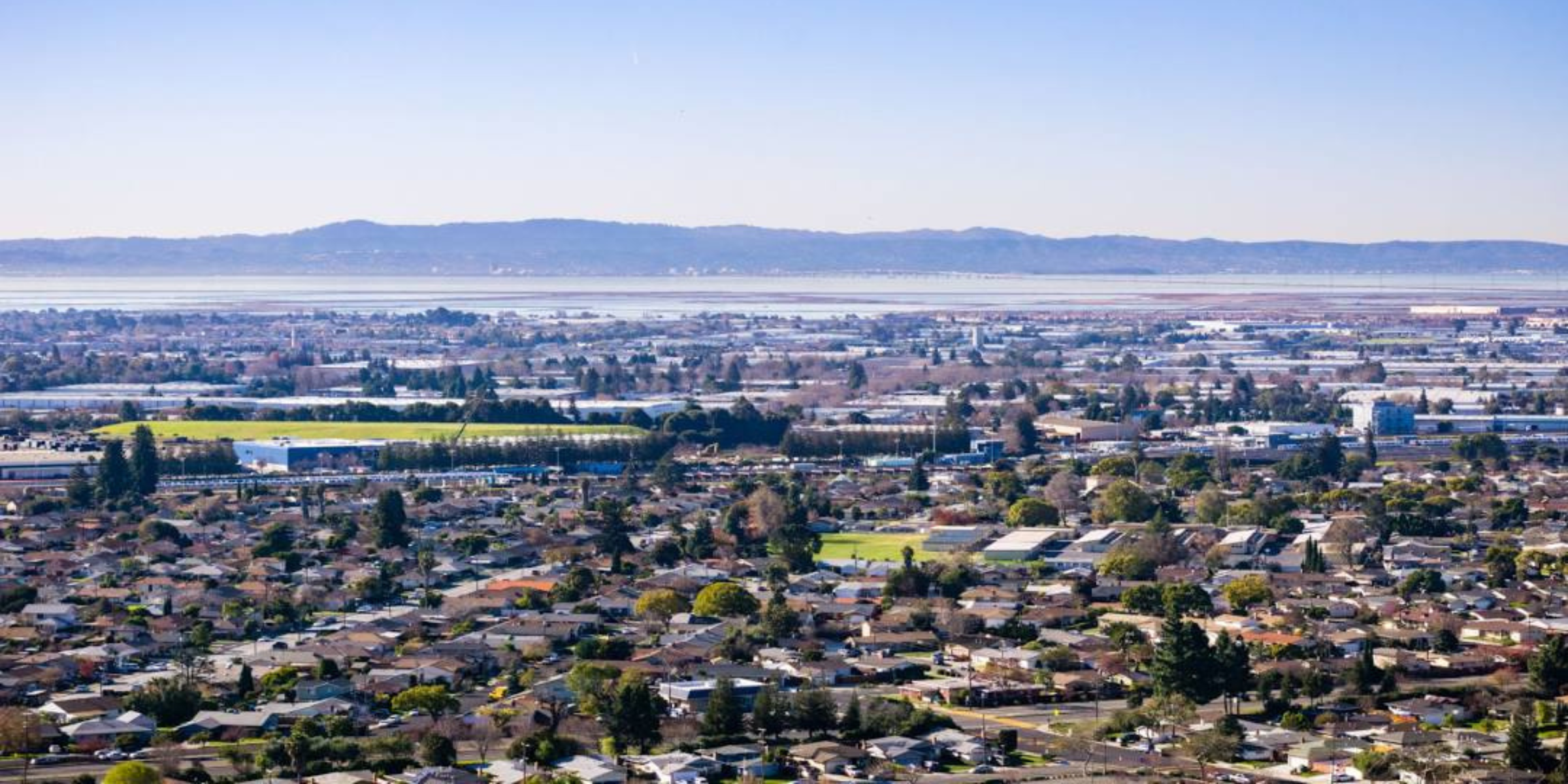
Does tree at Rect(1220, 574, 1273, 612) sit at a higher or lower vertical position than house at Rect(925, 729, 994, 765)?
lower

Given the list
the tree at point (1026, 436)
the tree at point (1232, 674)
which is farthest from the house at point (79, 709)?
the tree at point (1026, 436)

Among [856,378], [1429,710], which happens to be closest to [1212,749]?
[1429,710]

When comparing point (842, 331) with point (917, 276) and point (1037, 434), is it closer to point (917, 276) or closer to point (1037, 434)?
point (1037, 434)

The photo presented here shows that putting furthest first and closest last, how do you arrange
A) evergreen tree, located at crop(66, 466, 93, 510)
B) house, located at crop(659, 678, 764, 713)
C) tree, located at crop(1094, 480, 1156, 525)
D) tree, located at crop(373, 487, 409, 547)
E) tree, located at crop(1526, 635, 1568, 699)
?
evergreen tree, located at crop(66, 466, 93, 510) → tree, located at crop(1094, 480, 1156, 525) → tree, located at crop(373, 487, 409, 547) → tree, located at crop(1526, 635, 1568, 699) → house, located at crop(659, 678, 764, 713)

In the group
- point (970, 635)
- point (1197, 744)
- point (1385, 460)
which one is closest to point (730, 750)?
point (1197, 744)

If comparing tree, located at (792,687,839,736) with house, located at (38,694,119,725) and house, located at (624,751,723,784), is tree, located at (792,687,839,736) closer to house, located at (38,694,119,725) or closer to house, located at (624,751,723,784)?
house, located at (624,751,723,784)

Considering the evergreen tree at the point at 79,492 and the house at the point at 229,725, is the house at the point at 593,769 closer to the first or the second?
the house at the point at 229,725

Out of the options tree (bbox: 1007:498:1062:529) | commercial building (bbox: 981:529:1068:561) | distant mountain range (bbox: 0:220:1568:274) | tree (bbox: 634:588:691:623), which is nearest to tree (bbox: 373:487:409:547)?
tree (bbox: 634:588:691:623)
